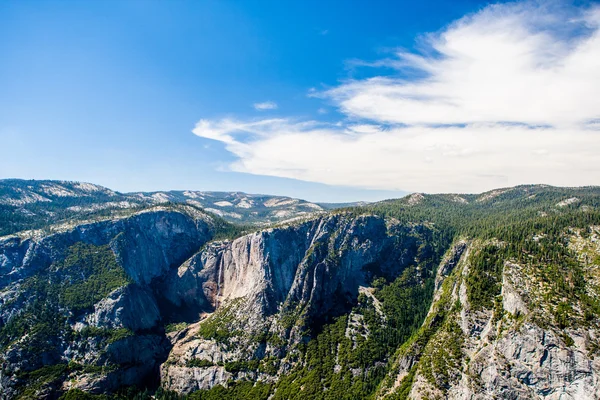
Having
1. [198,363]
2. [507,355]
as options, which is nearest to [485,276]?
[507,355]

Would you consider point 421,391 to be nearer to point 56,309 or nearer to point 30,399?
point 30,399

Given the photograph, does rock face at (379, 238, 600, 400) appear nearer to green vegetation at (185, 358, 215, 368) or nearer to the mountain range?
the mountain range

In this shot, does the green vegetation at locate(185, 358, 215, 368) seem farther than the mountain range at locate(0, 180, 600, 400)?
Yes

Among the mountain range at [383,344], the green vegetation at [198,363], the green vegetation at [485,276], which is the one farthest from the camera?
the green vegetation at [198,363]

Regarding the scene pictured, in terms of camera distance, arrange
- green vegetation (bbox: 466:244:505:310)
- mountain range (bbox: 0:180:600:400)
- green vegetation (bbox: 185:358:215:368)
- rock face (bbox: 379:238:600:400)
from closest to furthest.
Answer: rock face (bbox: 379:238:600:400) → mountain range (bbox: 0:180:600:400) → green vegetation (bbox: 466:244:505:310) → green vegetation (bbox: 185:358:215:368)

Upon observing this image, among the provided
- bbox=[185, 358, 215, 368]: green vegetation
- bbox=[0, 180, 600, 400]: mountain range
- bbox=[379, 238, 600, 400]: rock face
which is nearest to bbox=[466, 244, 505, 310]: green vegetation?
bbox=[0, 180, 600, 400]: mountain range

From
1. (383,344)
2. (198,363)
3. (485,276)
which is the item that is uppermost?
(485,276)

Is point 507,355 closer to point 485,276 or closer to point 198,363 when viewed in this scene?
point 485,276

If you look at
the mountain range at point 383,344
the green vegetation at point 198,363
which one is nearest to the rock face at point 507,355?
the mountain range at point 383,344

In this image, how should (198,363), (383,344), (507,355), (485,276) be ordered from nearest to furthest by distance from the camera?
(507,355), (485,276), (383,344), (198,363)

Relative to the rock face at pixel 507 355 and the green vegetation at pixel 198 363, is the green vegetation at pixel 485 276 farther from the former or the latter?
the green vegetation at pixel 198 363

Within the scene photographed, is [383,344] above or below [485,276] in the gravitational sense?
below
